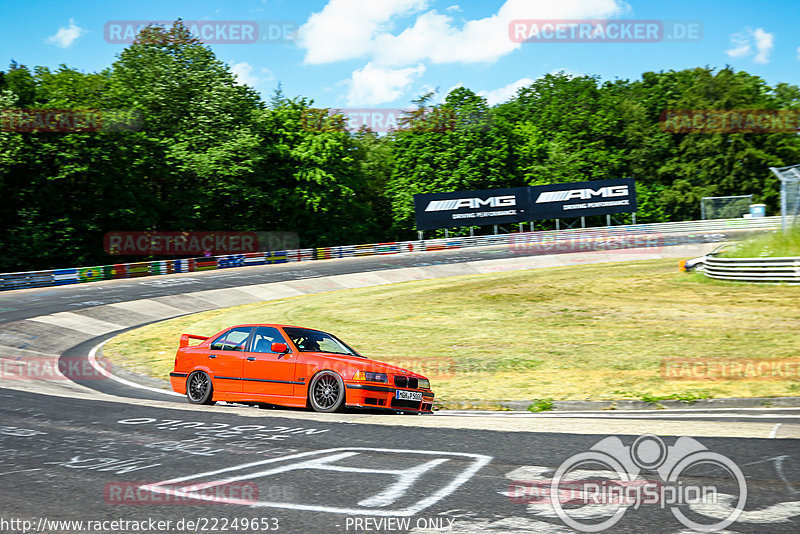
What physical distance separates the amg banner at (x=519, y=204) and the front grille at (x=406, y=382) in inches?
1827

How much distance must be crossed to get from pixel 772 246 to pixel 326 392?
21.6 m

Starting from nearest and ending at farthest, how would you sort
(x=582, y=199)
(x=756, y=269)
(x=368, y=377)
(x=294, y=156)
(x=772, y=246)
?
(x=368, y=377), (x=756, y=269), (x=772, y=246), (x=582, y=199), (x=294, y=156)

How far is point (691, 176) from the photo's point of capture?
230ft

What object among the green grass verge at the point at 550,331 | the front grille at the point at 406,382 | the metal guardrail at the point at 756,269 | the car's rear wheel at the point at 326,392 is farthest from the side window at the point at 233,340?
the metal guardrail at the point at 756,269

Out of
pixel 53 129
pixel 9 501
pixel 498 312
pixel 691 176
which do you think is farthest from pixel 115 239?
pixel 691 176

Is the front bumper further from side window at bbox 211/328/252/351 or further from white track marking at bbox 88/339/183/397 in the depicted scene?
white track marking at bbox 88/339/183/397

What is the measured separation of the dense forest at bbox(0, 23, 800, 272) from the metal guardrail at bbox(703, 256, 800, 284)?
38.0 meters

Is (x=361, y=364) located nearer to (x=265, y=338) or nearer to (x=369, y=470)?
(x=265, y=338)

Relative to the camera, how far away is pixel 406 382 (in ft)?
35.8

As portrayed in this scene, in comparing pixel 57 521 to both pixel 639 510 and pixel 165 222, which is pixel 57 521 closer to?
pixel 639 510

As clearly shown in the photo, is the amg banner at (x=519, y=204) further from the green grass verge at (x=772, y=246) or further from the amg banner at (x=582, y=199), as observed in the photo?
the green grass verge at (x=772, y=246)

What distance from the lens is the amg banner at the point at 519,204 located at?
2266 inches

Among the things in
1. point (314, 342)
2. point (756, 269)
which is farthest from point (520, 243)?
point (314, 342)

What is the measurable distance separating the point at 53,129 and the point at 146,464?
151 ft
